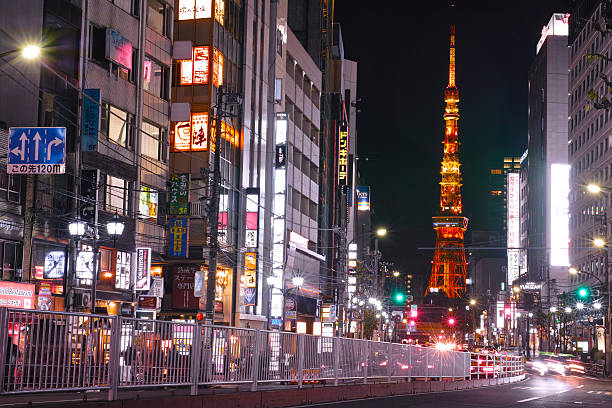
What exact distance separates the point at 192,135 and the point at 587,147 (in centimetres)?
8153

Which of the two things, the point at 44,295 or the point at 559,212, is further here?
the point at 559,212

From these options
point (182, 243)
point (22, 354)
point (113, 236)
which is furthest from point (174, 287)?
point (22, 354)

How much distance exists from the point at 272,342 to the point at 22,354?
872 centimetres

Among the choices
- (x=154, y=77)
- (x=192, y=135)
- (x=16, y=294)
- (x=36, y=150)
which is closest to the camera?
(x=36, y=150)

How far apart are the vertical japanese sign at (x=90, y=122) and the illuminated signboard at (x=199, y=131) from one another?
447 inches

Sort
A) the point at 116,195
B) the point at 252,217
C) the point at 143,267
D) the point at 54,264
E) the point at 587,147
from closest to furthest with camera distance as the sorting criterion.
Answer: the point at 54,264 < the point at 116,195 < the point at 143,267 < the point at 252,217 < the point at 587,147

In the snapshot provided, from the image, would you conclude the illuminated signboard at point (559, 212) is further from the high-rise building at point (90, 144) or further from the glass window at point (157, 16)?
the high-rise building at point (90, 144)

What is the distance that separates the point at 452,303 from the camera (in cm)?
19662

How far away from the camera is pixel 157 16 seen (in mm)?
46250

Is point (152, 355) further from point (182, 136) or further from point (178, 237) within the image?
point (182, 136)

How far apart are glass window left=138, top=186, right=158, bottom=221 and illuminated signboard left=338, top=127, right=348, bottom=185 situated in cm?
4947

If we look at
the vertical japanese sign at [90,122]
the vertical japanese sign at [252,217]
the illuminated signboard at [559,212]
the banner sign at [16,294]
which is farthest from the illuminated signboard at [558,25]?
the banner sign at [16,294]

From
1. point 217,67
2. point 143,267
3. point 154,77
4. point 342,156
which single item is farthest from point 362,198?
point 143,267

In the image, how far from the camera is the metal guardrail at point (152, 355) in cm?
1248
